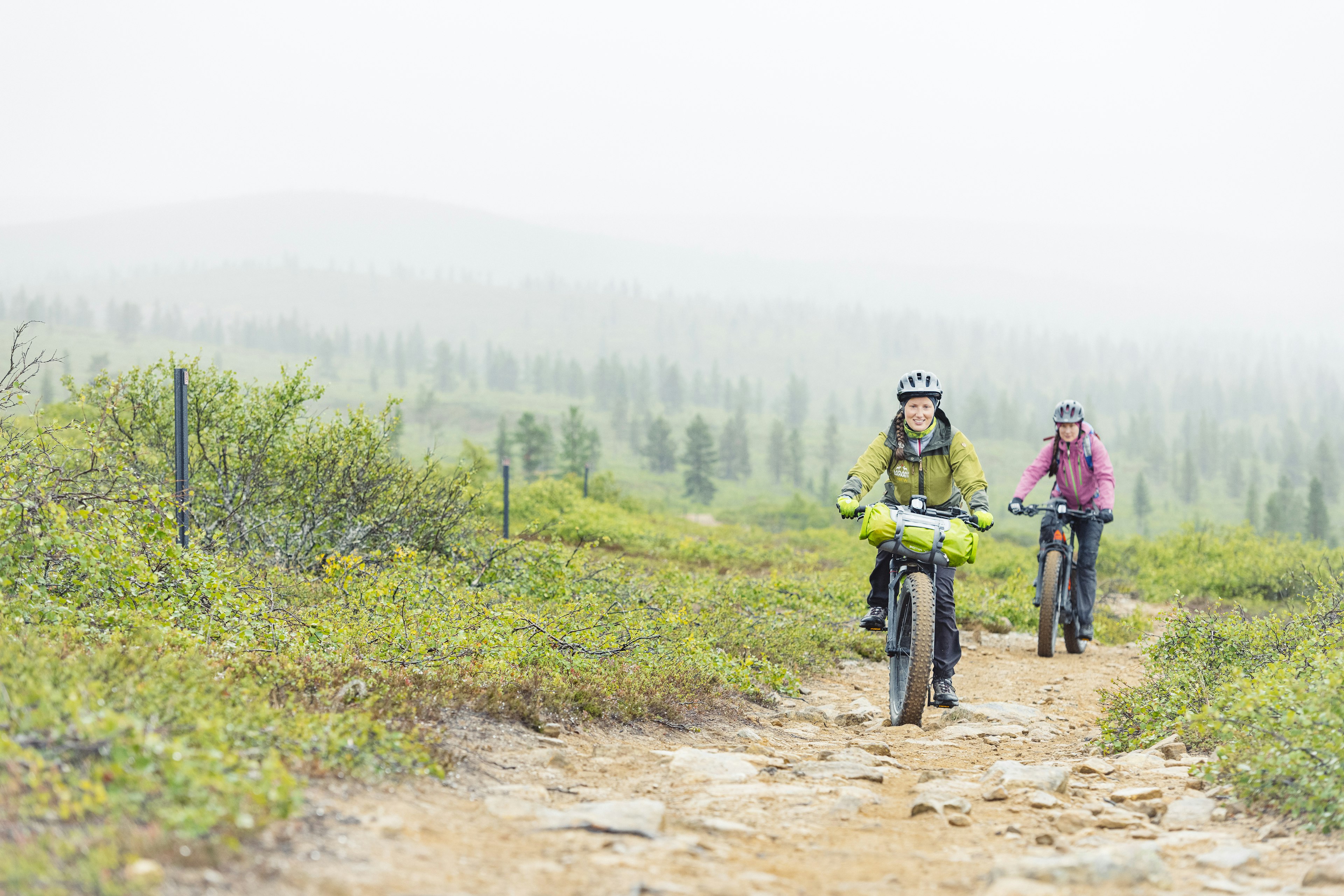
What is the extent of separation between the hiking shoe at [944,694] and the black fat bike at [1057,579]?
381cm

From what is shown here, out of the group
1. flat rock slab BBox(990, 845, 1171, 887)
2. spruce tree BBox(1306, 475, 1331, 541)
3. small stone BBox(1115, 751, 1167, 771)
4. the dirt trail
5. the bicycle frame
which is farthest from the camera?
spruce tree BBox(1306, 475, 1331, 541)

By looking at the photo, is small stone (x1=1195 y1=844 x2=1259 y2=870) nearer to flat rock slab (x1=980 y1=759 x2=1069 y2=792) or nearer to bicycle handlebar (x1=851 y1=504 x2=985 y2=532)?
flat rock slab (x1=980 y1=759 x2=1069 y2=792)

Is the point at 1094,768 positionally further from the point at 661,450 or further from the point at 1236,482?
the point at 1236,482

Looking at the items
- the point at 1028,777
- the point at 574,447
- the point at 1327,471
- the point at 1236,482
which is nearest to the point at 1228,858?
the point at 1028,777

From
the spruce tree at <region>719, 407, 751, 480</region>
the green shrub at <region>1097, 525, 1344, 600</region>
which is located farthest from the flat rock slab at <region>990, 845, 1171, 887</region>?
the spruce tree at <region>719, 407, 751, 480</region>

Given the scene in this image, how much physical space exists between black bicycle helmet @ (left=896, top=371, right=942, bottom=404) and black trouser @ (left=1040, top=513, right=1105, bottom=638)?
4.29m

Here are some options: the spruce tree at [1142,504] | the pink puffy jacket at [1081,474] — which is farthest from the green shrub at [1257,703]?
the spruce tree at [1142,504]

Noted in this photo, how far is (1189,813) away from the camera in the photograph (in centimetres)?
453

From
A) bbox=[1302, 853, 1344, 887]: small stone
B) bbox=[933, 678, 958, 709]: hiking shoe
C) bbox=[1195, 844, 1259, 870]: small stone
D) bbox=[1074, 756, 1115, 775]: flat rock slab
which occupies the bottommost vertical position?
bbox=[933, 678, 958, 709]: hiking shoe

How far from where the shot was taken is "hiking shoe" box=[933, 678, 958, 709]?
24.0 ft

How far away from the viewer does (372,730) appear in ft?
15.0

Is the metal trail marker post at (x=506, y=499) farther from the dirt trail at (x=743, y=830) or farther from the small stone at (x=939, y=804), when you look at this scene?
the small stone at (x=939, y=804)

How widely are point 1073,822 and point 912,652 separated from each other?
246 cm

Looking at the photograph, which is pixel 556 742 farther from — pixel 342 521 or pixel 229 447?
pixel 229 447
